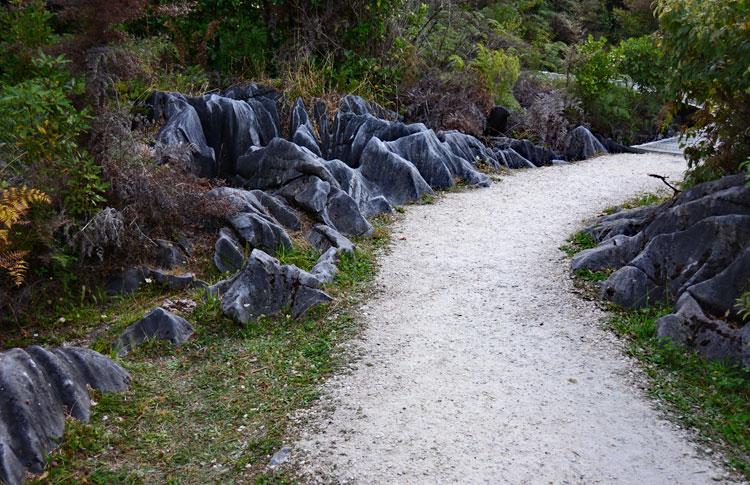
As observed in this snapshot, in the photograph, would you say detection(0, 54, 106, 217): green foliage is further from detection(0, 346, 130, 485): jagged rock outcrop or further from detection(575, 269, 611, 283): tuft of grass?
detection(575, 269, 611, 283): tuft of grass

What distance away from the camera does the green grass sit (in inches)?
163

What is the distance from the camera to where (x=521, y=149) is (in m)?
13.0

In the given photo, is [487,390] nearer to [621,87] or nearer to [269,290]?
[269,290]

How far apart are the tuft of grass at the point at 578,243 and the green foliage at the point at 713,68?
1.34m

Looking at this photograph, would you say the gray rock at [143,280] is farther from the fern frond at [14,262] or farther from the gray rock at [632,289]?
the gray rock at [632,289]

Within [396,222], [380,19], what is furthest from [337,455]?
[380,19]

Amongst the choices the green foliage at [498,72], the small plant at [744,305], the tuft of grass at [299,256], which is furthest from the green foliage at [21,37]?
the green foliage at [498,72]

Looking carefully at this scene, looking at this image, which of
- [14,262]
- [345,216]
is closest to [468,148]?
[345,216]

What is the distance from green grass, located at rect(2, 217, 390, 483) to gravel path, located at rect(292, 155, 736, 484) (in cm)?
27

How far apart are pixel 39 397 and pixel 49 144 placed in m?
3.34

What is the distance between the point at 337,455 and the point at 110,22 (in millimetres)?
5534

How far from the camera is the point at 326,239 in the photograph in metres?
7.79

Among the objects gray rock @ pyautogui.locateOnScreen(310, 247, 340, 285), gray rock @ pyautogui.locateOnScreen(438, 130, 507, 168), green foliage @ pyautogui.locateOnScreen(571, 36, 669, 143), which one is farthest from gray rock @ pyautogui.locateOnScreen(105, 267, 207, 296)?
green foliage @ pyautogui.locateOnScreen(571, 36, 669, 143)

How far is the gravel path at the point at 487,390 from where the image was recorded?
4.13 metres
